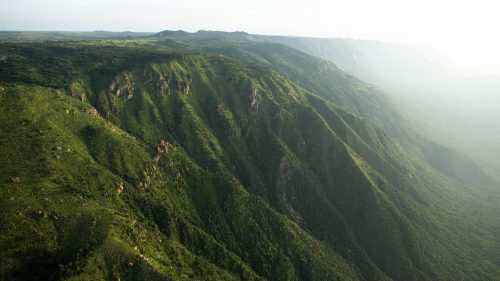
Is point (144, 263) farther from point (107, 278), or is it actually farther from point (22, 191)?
point (22, 191)

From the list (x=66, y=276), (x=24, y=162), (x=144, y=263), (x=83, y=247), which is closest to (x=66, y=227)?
(x=83, y=247)

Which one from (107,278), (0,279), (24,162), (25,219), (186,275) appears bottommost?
(186,275)

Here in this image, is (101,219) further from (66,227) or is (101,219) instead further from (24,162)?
(24,162)

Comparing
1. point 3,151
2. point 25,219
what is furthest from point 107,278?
point 3,151

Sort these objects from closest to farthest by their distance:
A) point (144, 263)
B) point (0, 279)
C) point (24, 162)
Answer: point (0, 279), point (144, 263), point (24, 162)

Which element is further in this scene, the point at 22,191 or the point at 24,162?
the point at 24,162

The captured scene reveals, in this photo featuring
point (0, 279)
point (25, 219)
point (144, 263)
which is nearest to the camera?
point (0, 279)

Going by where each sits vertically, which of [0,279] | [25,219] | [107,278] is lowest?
[107,278]

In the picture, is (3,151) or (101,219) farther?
(3,151)

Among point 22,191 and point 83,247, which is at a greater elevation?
point 22,191
